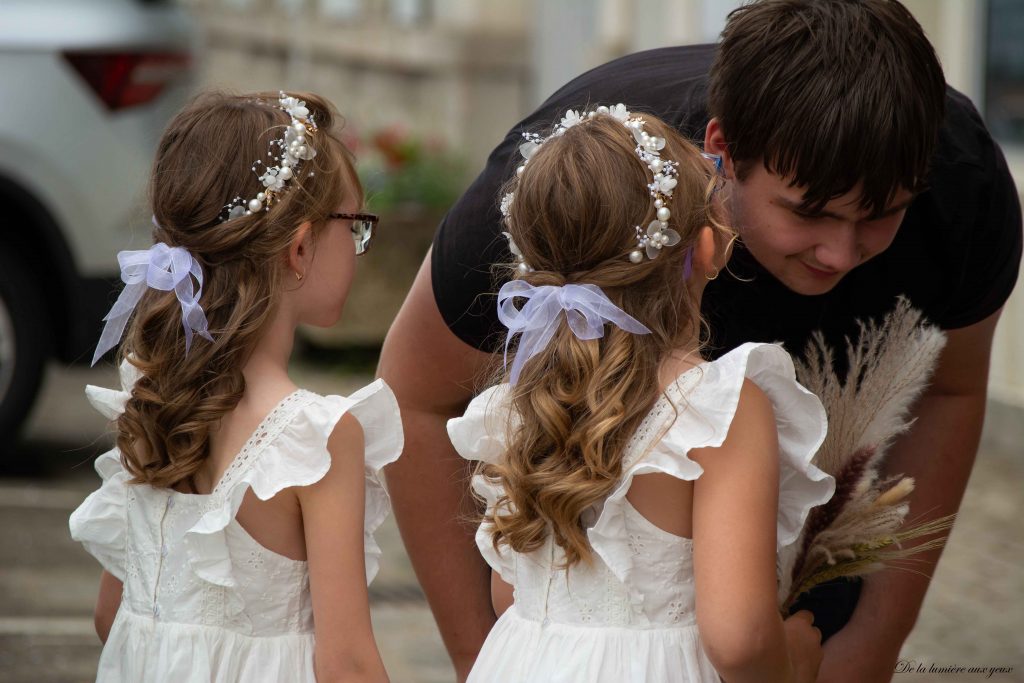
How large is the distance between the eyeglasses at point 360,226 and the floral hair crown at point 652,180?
287mm

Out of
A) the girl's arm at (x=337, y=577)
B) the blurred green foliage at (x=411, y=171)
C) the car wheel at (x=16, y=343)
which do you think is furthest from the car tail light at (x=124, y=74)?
the girl's arm at (x=337, y=577)

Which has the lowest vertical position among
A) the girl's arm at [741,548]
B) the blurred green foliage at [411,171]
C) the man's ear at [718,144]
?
the blurred green foliage at [411,171]

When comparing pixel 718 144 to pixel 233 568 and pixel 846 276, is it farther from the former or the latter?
pixel 233 568

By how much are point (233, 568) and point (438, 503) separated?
0.59 m

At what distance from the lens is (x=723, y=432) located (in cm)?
195

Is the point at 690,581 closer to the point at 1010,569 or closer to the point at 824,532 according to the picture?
the point at 824,532

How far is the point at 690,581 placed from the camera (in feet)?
6.80

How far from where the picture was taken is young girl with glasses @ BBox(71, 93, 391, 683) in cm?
213

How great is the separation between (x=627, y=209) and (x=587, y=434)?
333 millimetres

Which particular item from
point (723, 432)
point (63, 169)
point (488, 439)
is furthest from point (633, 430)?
point (63, 169)

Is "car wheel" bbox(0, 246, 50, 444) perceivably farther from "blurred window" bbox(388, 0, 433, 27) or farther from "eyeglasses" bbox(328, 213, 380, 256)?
"blurred window" bbox(388, 0, 433, 27)

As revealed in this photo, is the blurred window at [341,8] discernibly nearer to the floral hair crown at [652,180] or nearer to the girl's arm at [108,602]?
the girl's arm at [108,602]

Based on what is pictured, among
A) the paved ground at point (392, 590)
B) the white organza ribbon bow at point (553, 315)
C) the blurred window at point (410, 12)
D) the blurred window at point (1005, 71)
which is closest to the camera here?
the white organza ribbon bow at point (553, 315)

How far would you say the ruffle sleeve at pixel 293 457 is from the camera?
211 cm
